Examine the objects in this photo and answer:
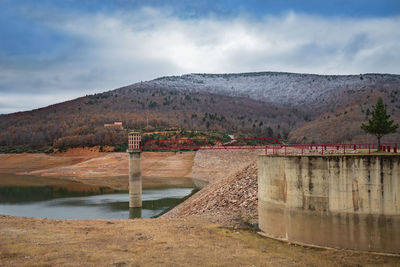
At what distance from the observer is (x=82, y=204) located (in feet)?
130

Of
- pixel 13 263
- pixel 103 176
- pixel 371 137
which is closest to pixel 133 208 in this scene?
pixel 13 263

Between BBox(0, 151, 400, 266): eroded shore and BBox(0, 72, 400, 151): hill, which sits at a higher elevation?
BBox(0, 72, 400, 151): hill

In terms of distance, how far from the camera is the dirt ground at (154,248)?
1393 centimetres

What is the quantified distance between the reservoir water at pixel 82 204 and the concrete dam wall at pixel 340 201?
1916 cm

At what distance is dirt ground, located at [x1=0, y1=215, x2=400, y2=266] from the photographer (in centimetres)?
1393

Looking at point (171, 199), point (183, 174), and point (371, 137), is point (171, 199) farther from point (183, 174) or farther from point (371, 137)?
point (371, 137)

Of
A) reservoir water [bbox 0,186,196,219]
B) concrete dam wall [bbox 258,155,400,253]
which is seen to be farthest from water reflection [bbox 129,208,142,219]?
concrete dam wall [bbox 258,155,400,253]

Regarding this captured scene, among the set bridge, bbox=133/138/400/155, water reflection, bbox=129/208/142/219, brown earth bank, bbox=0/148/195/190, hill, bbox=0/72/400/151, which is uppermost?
hill, bbox=0/72/400/151

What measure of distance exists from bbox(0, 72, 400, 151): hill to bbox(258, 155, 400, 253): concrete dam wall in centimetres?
6489

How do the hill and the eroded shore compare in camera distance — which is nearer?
the eroded shore

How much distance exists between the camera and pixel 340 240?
50.0 feet

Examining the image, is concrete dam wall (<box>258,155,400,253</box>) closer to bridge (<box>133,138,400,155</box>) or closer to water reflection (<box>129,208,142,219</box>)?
bridge (<box>133,138,400,155</box>)

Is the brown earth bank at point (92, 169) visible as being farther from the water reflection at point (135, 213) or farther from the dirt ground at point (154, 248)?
the dirt ground at point (154, 248)

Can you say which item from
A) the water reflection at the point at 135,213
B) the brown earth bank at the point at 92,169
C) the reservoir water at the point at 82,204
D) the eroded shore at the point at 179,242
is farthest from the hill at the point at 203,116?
the eroded shore at the point at 179,242
